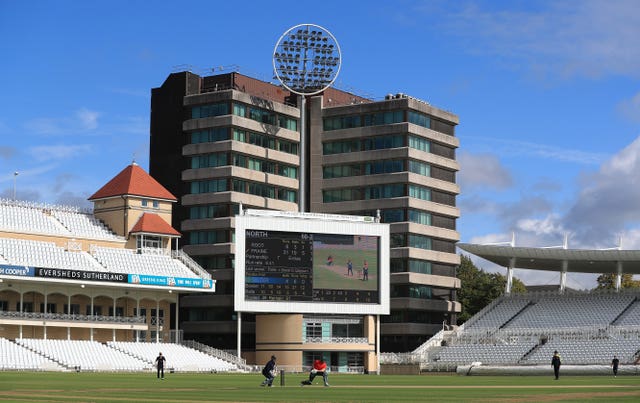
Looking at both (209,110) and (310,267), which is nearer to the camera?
(310,267)

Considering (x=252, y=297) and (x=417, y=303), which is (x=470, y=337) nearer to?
(x=417, y=303)

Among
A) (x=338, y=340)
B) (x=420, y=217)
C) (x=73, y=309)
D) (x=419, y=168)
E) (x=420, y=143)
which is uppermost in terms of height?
(x=420, y=143)

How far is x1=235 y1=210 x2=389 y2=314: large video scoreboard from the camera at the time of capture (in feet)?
329

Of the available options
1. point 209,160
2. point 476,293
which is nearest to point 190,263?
point 209,160

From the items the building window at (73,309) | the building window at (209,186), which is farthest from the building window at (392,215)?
the building window at (73,309)

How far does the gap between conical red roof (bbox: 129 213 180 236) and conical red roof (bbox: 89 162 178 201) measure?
2419 mm

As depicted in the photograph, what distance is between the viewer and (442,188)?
129750 mm

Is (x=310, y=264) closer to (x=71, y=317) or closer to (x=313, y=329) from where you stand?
(x=313, y=329)

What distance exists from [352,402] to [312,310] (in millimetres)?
61772

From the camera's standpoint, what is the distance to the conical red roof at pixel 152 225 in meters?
111

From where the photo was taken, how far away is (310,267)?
10194 cm

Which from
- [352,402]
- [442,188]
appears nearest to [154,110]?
[442,188]

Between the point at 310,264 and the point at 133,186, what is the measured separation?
73.8ft

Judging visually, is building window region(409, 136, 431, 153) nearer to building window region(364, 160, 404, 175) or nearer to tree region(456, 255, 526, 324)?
building window region(364, 160, 404, 175)
